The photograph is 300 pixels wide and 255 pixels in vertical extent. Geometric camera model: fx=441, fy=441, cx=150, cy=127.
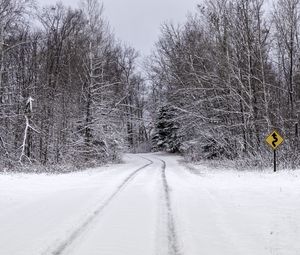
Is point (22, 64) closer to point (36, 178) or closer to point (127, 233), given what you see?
point (36, 178)

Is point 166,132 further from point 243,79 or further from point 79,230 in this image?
point 79,230

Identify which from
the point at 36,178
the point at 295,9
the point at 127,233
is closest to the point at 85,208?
the point at 127,233

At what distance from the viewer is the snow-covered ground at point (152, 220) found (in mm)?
6797

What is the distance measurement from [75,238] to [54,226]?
1293 mm

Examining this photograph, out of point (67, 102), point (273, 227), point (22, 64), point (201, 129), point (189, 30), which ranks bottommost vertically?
point (273, 227)

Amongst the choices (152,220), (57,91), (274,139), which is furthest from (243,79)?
(152,220)

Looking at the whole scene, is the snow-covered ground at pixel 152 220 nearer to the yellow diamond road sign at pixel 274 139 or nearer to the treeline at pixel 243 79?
the yellow diamond road sign at pixel 274 139

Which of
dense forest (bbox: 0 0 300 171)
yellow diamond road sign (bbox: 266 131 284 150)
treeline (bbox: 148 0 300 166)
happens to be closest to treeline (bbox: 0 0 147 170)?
dense forest (bbox: 0 0 300 171)

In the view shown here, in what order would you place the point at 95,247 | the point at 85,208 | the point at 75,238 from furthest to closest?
1. the point at 85,208
2. the point at 75,238
3. the point at 95,247

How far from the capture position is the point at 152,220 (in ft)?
29.5

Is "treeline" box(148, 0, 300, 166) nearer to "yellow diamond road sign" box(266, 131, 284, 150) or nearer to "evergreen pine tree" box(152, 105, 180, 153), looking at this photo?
"yellow diamond road sign" box(266, 131, 284, 150)

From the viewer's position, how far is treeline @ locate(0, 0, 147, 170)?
97.6 feet

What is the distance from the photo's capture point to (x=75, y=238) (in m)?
7.35

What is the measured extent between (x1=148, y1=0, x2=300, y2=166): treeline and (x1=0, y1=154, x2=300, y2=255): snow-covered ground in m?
11.4
